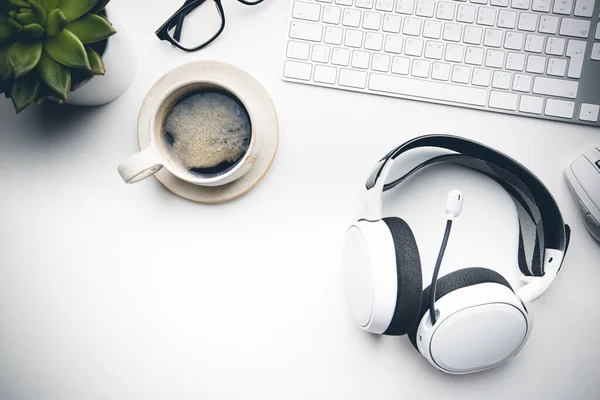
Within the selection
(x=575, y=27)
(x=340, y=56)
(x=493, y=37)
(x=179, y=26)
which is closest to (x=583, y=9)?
(x=575, y=27)

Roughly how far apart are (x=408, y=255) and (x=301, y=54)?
321 millimetres

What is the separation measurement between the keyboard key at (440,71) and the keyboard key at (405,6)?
0.09 meters

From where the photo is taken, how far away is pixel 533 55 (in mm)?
650

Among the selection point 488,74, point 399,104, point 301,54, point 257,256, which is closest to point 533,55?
point 488,74

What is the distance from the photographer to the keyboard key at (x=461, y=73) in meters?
0.65

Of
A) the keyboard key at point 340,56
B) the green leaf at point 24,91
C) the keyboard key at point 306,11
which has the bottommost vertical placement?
the green leaf at point 24,91

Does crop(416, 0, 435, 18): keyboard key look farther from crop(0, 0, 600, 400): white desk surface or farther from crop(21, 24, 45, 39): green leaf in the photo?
crop(21, 24, 45, 39): green leaf

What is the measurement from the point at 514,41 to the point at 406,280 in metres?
0.38

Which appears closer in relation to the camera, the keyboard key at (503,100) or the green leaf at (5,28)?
the green leaf at (5,28)

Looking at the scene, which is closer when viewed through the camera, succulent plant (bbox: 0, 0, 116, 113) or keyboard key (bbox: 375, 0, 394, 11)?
succulent plant (bbox: 0, 0, 116, 113)

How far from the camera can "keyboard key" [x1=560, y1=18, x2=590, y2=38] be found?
64 cm

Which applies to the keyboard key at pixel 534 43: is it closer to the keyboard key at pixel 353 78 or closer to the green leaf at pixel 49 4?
the keyboard key at pixel 353 78

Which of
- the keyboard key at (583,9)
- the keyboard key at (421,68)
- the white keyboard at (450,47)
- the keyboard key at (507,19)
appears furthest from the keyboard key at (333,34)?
the keyboard key at (583,9)

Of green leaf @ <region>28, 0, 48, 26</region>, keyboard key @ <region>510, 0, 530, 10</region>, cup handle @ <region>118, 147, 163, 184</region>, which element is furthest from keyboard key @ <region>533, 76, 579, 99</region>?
green leaf @ <region>28, 0, 48, 26</region>
